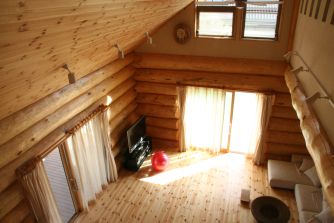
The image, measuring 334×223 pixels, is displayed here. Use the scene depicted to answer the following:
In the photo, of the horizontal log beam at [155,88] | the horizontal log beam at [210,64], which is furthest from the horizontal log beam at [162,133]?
the horizontal log beam at [210,64]

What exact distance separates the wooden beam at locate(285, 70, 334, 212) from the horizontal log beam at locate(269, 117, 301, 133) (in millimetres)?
2795

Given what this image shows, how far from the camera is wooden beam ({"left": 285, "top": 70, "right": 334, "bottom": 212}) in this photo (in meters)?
2.60

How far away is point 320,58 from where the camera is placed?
11.5ft

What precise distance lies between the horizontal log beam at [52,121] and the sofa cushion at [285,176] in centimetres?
425

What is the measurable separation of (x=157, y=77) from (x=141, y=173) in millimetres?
2543

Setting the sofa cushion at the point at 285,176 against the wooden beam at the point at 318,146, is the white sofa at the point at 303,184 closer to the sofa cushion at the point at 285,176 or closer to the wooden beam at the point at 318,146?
the sofa cushion at the point at 285,176

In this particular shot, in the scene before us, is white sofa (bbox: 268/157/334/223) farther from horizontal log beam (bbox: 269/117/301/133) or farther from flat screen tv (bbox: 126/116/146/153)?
flat screen tv (bbox: 126/116/146/153)

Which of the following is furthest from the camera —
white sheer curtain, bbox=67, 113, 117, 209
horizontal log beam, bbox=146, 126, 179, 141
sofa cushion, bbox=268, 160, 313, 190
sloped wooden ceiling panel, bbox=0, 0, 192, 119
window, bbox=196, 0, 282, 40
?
horizontal log beam, bbox=146, 126, 179, 141

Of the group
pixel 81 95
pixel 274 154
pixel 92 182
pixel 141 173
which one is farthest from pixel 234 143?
pixel 81 95

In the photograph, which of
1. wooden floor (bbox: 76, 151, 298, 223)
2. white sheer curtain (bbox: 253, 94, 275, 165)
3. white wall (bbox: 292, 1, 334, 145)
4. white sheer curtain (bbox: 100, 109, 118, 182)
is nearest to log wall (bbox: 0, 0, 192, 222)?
white sheer curtain (bbox: 100, 109, 118, 182)

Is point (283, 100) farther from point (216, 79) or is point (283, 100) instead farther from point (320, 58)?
point (320, 58)

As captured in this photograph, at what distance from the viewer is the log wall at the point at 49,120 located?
3.82 meters

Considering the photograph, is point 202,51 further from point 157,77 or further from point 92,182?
point 92,182

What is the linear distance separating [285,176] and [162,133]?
342 cm
